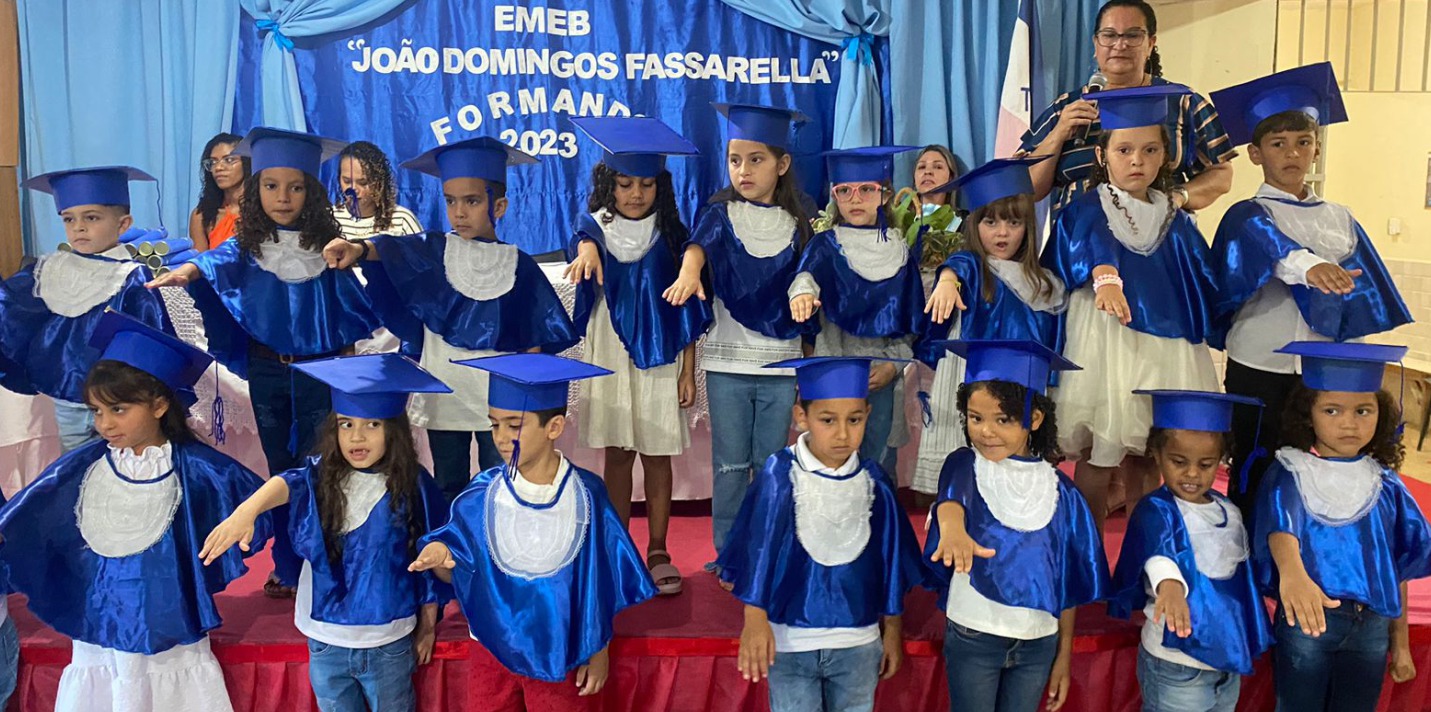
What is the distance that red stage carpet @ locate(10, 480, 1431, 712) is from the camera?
2.54 meters

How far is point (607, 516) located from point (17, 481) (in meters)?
2.21

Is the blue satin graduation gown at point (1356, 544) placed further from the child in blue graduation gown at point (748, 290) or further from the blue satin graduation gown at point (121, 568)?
the blue satin graduation gown at point (121, 568)

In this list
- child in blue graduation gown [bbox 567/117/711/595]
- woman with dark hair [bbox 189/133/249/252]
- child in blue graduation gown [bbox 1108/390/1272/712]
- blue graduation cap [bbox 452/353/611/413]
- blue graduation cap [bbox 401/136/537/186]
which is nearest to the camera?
blue graduation cap [bbox 452/353/611/413]

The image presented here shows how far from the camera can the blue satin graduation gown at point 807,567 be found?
2.25m

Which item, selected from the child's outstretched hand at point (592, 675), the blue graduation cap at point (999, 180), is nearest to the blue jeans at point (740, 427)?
the child's outstretched hand at point (592, 675)

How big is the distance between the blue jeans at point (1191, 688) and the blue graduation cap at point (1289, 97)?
4.19 ft

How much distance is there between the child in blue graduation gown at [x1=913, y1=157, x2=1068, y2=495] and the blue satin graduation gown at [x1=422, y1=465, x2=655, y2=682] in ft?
3.00

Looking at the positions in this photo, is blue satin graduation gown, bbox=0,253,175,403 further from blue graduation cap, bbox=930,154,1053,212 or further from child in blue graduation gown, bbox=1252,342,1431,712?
child in blue graduation gown, bbox=1252,342,1431,712

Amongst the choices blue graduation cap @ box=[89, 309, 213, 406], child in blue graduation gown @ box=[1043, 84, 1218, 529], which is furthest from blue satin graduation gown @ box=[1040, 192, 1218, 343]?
blue graduation cap @ box=[89, 309, 213, 406]

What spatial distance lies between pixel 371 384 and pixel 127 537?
68cm

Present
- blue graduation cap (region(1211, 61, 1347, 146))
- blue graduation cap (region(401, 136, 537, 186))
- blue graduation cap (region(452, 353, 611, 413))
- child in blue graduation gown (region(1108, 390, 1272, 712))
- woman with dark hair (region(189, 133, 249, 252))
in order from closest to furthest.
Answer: blue graduation cap (region(452, 353, 611, 413))
child in blue graduation gown (region(1108, 390, 1272, 712))
blue graduation cap (region(1211, 61, 1347, 146))
blue graduation cap (region(401, 136, 537, 186))
woman with dark hair (region(189, 133, 249, 252))

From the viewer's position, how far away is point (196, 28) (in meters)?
4.59

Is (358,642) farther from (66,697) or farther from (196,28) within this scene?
(196,28)

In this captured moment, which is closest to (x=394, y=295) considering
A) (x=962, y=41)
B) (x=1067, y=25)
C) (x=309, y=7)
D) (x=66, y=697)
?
(x=66, y=697)
